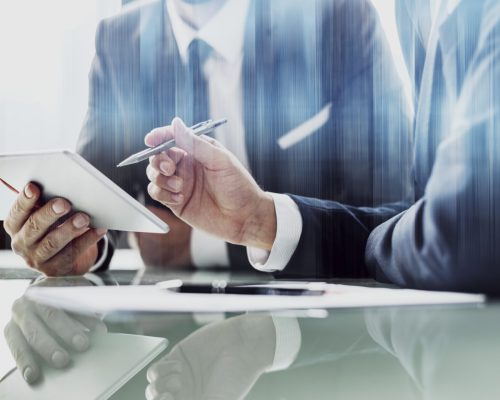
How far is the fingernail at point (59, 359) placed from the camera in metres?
0.51

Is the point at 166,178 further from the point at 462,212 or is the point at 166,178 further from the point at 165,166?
the point at 462,212

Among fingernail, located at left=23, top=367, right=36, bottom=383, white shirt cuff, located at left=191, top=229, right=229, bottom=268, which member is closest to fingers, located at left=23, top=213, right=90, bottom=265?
white shirt cuff, located at left=191, top=229, right=229, bottom=268

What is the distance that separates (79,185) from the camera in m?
0.92

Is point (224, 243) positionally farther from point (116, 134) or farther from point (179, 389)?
point (179, 389)

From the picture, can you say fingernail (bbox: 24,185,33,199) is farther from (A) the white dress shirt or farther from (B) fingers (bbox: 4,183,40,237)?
(A) the white dress shirt

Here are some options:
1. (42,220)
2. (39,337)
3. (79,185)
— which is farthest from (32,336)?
(42,220)

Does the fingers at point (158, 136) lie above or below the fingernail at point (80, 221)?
above

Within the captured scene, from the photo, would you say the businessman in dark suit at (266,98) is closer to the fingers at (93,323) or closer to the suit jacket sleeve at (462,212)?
the suit jacket sleeve at (462,212)

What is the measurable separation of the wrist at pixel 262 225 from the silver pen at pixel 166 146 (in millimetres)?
164

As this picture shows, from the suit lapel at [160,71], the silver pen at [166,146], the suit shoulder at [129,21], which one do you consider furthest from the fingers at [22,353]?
the suit shoulder at [129,21]

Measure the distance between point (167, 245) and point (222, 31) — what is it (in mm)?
436

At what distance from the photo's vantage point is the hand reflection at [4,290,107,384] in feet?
1.70

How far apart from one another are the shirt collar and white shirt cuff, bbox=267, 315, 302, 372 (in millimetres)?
624

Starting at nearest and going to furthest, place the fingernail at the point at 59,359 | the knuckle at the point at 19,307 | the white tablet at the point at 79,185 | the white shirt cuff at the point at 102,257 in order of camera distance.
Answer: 1. the fingernail at the point at 59,359
2. the knuckle at the point at 19,307
3. the white tablet at the point at 79,185
4. the white shirt cuff at the point at 102,257
